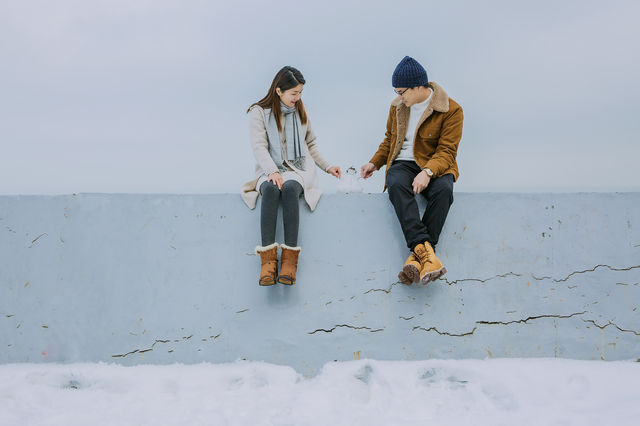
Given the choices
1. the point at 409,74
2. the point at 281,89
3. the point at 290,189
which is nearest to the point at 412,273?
the point at 290,189

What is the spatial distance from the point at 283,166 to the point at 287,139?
0.13m

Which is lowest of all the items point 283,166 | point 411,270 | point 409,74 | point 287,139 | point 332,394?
point 332,394

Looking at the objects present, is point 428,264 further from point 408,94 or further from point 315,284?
point 408,94

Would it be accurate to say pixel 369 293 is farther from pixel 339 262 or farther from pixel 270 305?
pixel 270 305

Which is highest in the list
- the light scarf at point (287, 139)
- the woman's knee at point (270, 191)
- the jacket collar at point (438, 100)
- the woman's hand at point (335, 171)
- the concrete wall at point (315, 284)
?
the jacket collar at point (438, 100)

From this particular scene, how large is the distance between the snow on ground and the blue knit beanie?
125 cm

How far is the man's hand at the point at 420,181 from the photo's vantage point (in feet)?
7.17

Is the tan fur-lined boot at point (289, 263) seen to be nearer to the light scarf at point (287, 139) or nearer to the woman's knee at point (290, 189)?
the woman's knee at point (290, 189)

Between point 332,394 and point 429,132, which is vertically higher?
point 429,132

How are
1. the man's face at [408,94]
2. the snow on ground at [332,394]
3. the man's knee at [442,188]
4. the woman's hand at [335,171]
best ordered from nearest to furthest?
the snow on ground at [332,394], the man's knee at [442,188], the man's face at [408,94], the woman's hand at [335,171]

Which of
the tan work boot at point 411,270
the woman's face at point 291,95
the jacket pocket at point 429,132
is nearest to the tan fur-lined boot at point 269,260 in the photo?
the tan work boot at point 411,270

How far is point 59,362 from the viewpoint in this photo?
240 centimetres

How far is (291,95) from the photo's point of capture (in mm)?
2316

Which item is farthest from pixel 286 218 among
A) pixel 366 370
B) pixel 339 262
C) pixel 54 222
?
pixel 54 222
